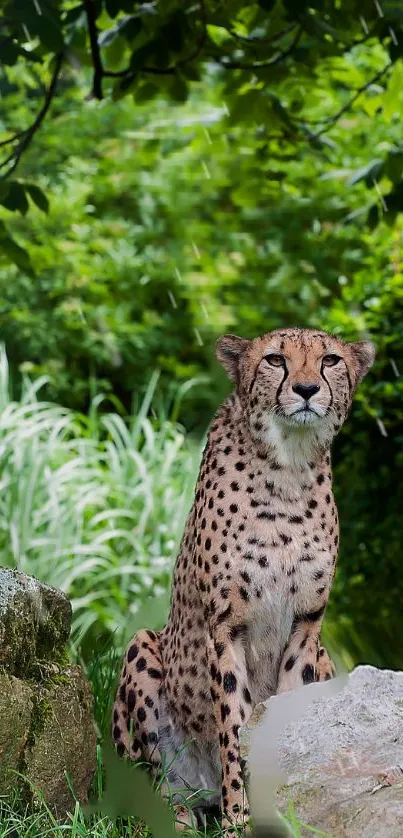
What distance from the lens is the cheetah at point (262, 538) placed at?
12.5 feet

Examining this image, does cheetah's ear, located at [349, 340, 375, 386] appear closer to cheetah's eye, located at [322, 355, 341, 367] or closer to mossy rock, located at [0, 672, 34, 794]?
cheetah's eye, located at [322, 355, 341, 367]

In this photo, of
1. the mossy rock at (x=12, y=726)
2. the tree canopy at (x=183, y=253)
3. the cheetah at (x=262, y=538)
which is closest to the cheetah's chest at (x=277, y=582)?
the cheetah at (x=262, y=538)

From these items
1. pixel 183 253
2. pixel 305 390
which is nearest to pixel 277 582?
pixel 305 390

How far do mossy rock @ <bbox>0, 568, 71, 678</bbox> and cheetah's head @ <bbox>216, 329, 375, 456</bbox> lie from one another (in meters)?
0.82

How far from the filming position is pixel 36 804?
360 centimetres

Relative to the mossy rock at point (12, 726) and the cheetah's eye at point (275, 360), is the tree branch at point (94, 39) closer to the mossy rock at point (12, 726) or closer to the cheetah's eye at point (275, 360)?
the cheetah's eye at point (275, 360)

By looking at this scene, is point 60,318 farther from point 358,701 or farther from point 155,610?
point 358,701

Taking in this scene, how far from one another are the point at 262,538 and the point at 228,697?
19.5 inches

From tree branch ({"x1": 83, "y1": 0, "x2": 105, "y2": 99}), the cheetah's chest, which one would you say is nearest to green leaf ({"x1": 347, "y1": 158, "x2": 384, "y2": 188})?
tree branch ({"x1": 83, "y1": 0, "x2": 105, "y2": 99})

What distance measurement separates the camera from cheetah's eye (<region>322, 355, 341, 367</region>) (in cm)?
385

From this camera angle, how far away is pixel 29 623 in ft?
12.2

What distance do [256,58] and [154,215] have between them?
251 inches

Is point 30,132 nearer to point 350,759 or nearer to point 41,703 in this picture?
point 41,703

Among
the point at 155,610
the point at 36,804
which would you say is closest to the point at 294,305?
the point at 155,610
